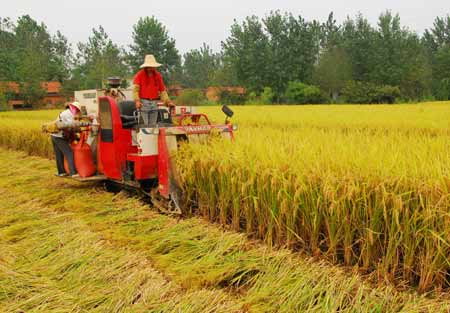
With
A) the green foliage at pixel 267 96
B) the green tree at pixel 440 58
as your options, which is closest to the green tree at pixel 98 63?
the green foliage at pixel 267 96

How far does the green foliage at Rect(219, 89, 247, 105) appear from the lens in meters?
48.8

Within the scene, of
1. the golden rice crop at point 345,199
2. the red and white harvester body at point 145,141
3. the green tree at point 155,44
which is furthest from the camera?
the green tree at point 155,44

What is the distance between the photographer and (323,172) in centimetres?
314

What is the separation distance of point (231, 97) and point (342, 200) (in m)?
47.3

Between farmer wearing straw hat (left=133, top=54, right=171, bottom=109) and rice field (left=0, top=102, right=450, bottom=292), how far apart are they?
163cm

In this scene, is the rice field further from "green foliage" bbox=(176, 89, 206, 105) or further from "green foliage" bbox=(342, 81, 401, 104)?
"green foliage" bbox=(176, 89, 206, 105)

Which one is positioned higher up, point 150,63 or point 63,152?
point 150,63

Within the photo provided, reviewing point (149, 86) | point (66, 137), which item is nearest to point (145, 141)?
point (149, 86)

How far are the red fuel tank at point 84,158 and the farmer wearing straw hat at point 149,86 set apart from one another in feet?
3.28

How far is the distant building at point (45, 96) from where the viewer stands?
136ft

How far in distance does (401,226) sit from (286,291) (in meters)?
0.88

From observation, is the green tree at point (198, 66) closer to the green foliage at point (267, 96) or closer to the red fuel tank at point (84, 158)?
the green foliage at point (267, 96)

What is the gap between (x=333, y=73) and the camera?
156ft

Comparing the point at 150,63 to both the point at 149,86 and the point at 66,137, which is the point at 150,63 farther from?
the point at 66,137
